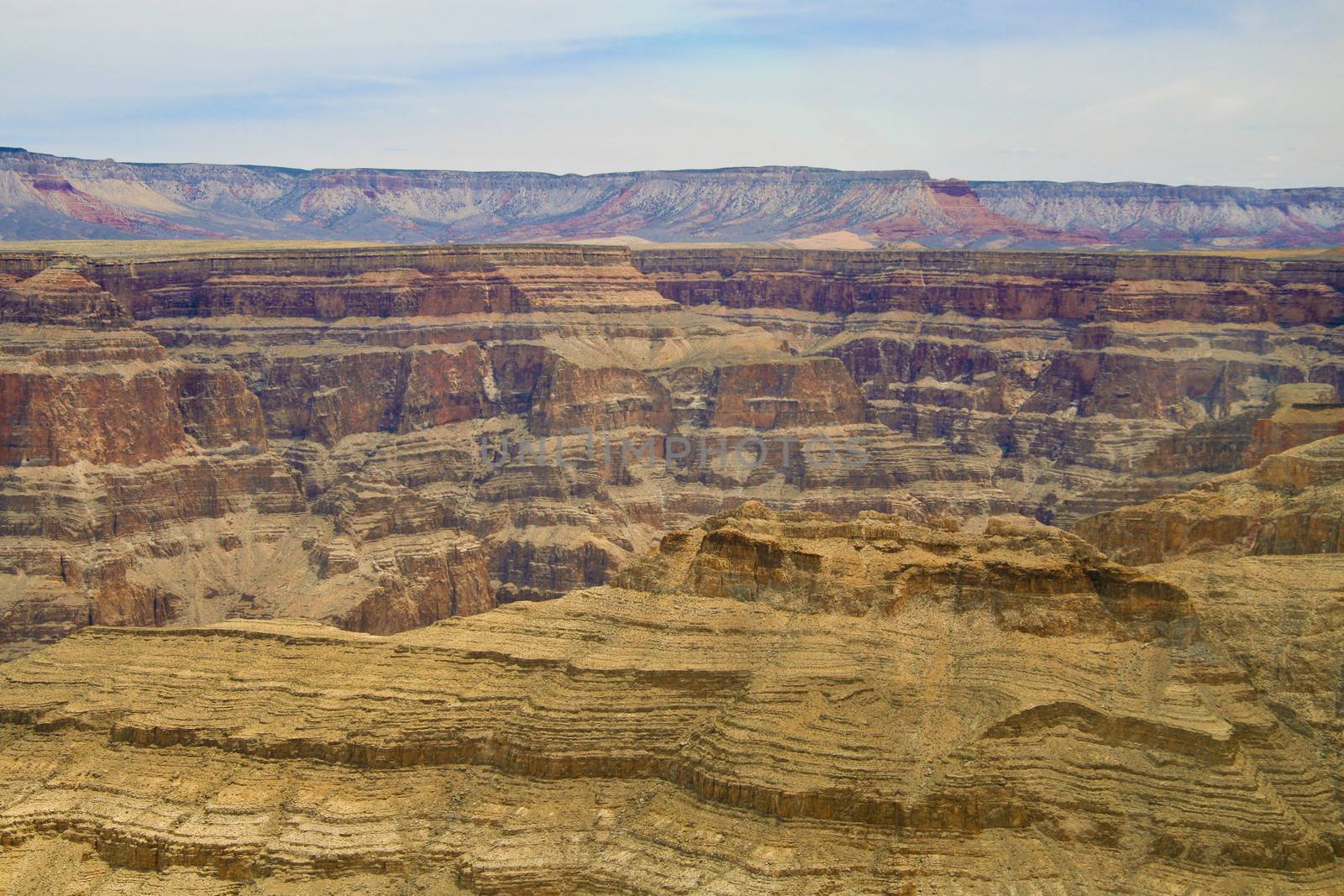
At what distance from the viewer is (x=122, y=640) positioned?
2094 inches

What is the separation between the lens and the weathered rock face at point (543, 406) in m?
91.8

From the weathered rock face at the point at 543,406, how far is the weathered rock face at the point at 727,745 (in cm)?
3709

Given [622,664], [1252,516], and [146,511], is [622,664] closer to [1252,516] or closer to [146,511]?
[1252,516]

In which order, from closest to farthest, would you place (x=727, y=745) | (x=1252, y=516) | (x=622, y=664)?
(x=727, y=745) → (x=622, y=664) → (x=1252, y=516)

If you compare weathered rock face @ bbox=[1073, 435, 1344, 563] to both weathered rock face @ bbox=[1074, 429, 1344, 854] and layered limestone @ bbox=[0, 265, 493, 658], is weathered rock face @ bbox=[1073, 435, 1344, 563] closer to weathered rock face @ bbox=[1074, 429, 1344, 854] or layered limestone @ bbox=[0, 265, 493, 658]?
weathered rock face @ bbox=[1074, 429, 1344, 854]

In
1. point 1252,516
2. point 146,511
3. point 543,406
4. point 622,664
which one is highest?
point 1252,516

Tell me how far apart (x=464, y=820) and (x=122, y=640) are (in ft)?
50.4

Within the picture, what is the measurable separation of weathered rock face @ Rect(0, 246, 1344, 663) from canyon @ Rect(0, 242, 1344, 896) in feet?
1.25

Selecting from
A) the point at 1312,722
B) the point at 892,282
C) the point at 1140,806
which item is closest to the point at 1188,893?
the point at 1140,806

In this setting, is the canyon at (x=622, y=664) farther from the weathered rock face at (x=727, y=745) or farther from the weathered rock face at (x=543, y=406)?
the weathered rock face at (x=543, y=406)

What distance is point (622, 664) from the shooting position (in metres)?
45.9

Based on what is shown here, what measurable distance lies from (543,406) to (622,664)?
66228 mm

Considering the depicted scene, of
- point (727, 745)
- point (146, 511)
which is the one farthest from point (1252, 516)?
point (146, 511)

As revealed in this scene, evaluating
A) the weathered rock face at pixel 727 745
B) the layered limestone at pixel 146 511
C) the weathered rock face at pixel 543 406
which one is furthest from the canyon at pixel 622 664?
the weathered rock face at pixel 543 406
